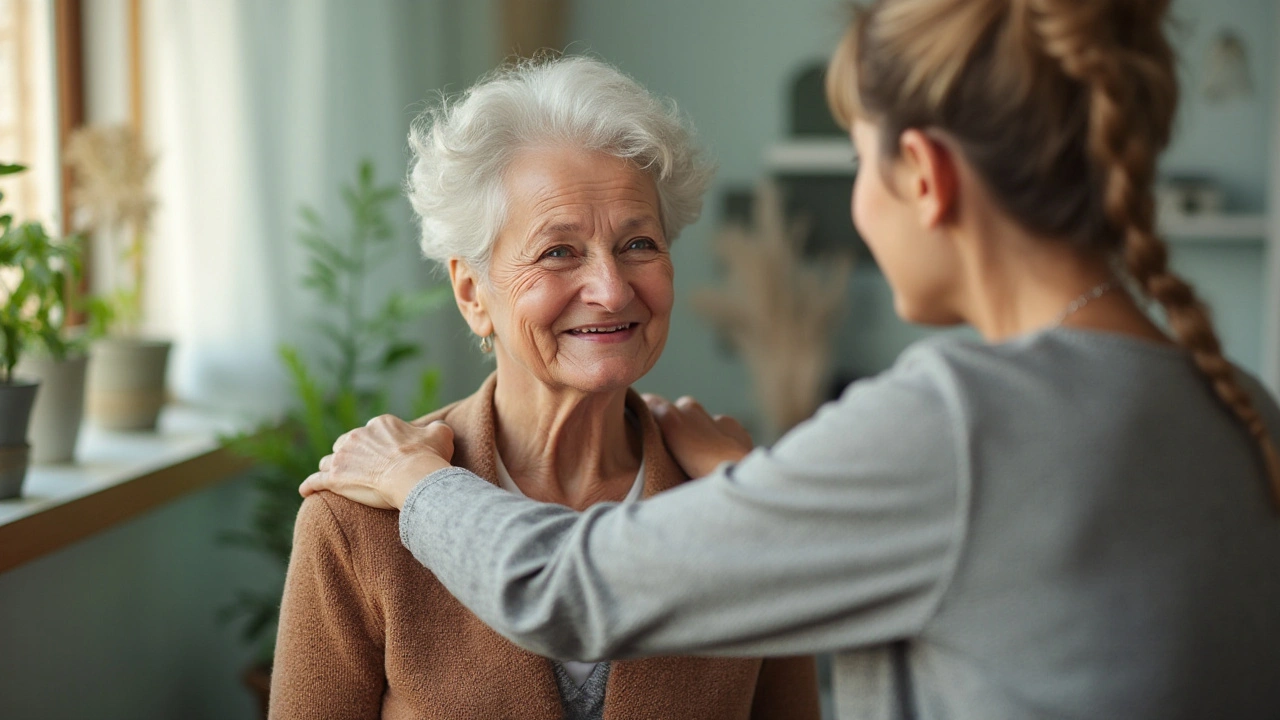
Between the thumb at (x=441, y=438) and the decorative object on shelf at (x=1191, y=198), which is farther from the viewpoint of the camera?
the decorative object on shelf at (x=1191, y=198)

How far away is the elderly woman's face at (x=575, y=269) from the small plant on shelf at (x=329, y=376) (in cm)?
112

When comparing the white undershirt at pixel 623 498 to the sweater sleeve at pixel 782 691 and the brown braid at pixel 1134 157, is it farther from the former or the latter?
the brown braid at pixel 1134 157

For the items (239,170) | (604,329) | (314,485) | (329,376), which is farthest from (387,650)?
Answer: (239,170)

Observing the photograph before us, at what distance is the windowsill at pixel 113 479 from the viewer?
1771 millimetres

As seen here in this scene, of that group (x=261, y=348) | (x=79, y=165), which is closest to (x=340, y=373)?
(x=261, y=348)

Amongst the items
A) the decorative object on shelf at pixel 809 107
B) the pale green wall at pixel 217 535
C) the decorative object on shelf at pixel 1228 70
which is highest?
the decorative object on shelf at pixel 1228 70

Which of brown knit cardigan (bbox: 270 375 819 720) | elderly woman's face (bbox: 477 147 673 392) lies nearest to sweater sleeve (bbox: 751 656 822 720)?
brown knit cardigan (bbox: 270 375 819 720)

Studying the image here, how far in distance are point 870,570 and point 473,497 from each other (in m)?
0.42

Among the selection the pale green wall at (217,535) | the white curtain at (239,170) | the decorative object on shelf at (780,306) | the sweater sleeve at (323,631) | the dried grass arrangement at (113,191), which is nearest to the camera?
the sweater sleeve at (323,631)

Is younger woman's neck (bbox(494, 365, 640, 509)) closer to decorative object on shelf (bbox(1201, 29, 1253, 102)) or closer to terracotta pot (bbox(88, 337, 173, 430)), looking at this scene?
terracotta pot (bbox(88, 337, 173, 430))

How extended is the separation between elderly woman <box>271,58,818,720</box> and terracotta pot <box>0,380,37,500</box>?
709mm

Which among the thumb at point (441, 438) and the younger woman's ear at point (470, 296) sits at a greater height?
the younger woman's ear at point (470, 296)

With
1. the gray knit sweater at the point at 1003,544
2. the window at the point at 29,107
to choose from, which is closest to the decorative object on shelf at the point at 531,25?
the window at the point at 29,107

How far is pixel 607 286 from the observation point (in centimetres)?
146
